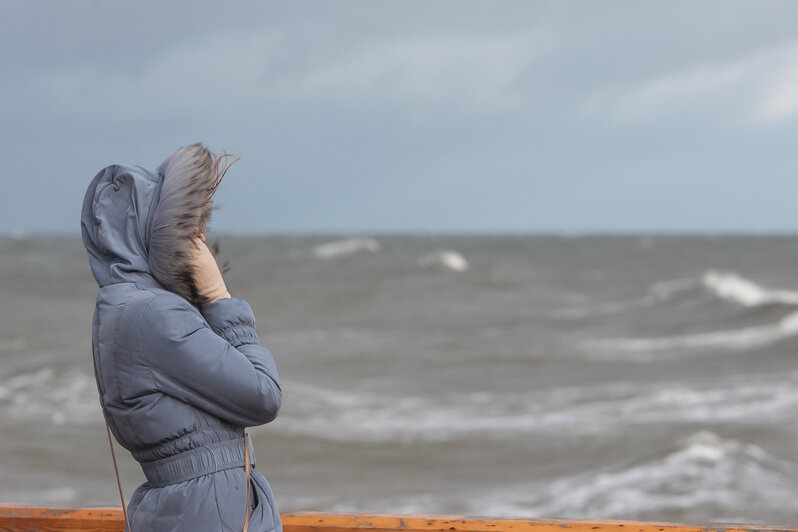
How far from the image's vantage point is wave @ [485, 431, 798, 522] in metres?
5.46

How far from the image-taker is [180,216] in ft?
4.87

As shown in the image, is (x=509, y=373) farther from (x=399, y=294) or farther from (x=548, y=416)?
(x=399, y=294)

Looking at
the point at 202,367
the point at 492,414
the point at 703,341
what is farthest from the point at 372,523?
the point at 703,341

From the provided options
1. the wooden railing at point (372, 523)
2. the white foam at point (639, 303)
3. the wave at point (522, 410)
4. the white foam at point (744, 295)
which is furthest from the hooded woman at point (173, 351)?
the white foam at point (744, 295)

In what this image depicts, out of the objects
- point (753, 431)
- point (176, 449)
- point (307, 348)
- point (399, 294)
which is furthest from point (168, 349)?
point (399, 294)

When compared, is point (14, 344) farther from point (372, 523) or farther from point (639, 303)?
point (639, 303)

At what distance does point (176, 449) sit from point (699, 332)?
51.2 ft

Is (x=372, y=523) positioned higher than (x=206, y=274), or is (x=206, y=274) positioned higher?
(x=206, y=274)

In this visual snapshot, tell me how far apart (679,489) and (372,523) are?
4.20m

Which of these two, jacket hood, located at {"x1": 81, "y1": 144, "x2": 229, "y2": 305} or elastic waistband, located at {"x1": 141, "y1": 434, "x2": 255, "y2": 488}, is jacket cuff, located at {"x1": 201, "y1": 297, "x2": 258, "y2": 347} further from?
elastic waistband, located at {"x1": 141, "y1": 434, "x2": 255, "y2": 488}

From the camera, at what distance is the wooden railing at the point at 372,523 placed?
6.98ft

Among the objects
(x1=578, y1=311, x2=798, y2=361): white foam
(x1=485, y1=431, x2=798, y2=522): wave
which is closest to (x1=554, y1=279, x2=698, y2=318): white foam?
(x1=578, y1=311, x2=798, y2=361): white foam

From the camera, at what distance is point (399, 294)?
23312mm

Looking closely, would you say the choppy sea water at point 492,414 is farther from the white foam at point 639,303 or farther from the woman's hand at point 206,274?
the woman's hand at point 206,274
